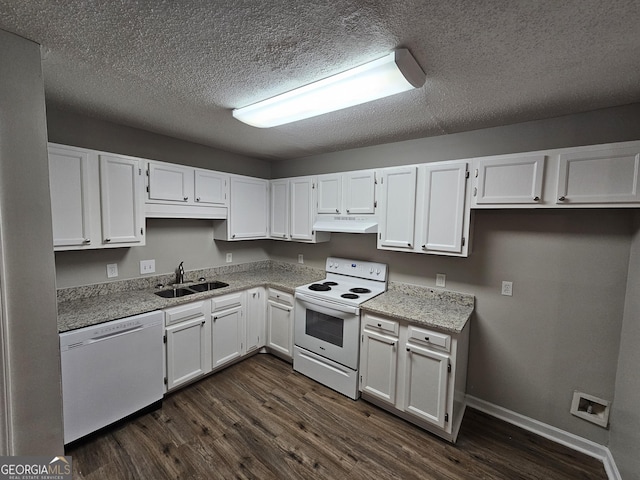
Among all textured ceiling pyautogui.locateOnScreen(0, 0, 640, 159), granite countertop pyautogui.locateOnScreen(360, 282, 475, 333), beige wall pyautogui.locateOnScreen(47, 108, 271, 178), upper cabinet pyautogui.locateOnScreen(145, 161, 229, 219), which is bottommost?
granite countertop pyautogui.locateOnScreen(360, 282, 475, 333)

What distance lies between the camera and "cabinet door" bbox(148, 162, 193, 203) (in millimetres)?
2484

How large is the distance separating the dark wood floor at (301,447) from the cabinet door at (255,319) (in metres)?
0.68

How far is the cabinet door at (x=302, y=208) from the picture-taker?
3.16 meters

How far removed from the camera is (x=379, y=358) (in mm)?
2324

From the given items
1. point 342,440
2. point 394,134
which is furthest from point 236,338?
point 394,134

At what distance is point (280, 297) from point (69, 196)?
2026 mm

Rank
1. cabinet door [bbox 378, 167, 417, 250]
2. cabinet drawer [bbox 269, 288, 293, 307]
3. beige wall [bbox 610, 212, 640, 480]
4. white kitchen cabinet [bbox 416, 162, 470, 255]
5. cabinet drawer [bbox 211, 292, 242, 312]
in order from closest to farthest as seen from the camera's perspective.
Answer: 1. beige wall [bbox 610, 212, 640, 480]
2. white kitchen cabinet [bbox 416, 162, 470, 255]
3. cabinet door [bbox 378, 167, 417, 250]
4. cabinet drawer [bbox 211, 292, 242, 312]
5. cabinet drawer [bbox 269, 288, 293, 307]

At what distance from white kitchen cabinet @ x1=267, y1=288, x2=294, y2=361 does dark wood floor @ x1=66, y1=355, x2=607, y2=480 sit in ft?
2.02

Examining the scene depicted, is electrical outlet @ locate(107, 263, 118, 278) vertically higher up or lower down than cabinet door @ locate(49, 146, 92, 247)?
lower down

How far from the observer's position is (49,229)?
134 centimetres

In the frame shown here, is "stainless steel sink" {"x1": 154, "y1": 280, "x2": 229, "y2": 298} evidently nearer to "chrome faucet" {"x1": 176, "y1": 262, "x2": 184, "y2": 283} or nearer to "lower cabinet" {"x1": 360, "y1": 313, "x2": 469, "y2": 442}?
"chrome faucet" {"x1": 176, "y1": 262, "x2": 184, "y2": 283}

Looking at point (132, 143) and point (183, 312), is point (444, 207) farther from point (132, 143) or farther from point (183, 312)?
point (132, 143)

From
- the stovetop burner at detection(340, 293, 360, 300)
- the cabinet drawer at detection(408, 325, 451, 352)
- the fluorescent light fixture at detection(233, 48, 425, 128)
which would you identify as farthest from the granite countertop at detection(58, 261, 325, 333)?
the fluorescent light fixture at detection(233, 48, 425, 128)

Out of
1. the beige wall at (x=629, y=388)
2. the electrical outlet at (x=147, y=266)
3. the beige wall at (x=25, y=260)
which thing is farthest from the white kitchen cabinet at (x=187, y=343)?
the beige wall at (x=629, y=388)
